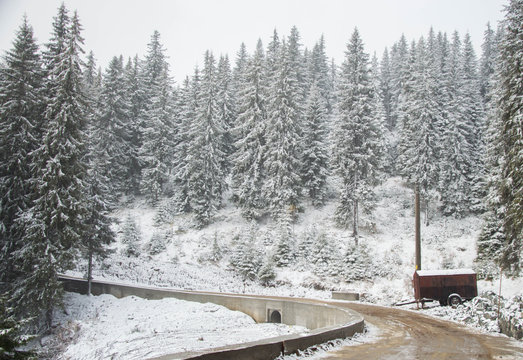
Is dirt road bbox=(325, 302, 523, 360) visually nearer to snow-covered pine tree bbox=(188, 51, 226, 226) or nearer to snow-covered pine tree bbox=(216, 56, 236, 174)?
snow-covered pine tree bbox=(188, 51, 226, 226)

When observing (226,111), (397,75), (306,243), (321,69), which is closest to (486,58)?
(397,75)

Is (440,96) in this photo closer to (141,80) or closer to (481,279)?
(481,279)

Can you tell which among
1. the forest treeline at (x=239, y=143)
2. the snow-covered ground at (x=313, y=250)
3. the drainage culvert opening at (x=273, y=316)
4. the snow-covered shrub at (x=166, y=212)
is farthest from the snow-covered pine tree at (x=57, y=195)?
the snow-covered shrub at (x=166, y=212)

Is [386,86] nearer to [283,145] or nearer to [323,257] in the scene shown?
[283,145]

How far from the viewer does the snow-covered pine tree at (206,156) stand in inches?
1673

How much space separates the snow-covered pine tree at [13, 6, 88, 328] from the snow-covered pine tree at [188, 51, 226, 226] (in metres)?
18.3

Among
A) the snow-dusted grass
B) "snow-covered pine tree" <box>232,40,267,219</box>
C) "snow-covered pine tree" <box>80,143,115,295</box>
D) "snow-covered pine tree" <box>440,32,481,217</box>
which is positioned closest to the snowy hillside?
"snow-covered pine tree" <box>440,32,481,217</box>

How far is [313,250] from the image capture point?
109ft

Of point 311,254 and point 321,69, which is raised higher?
point 321,69

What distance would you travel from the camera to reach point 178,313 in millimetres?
22906

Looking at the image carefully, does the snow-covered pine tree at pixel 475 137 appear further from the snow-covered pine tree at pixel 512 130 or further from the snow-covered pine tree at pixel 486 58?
the snow-covered pine tree at pixel 512 130

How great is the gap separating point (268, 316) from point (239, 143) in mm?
23790

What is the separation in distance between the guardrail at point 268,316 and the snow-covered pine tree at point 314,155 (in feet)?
65.4

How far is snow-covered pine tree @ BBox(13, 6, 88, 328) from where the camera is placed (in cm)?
2122
